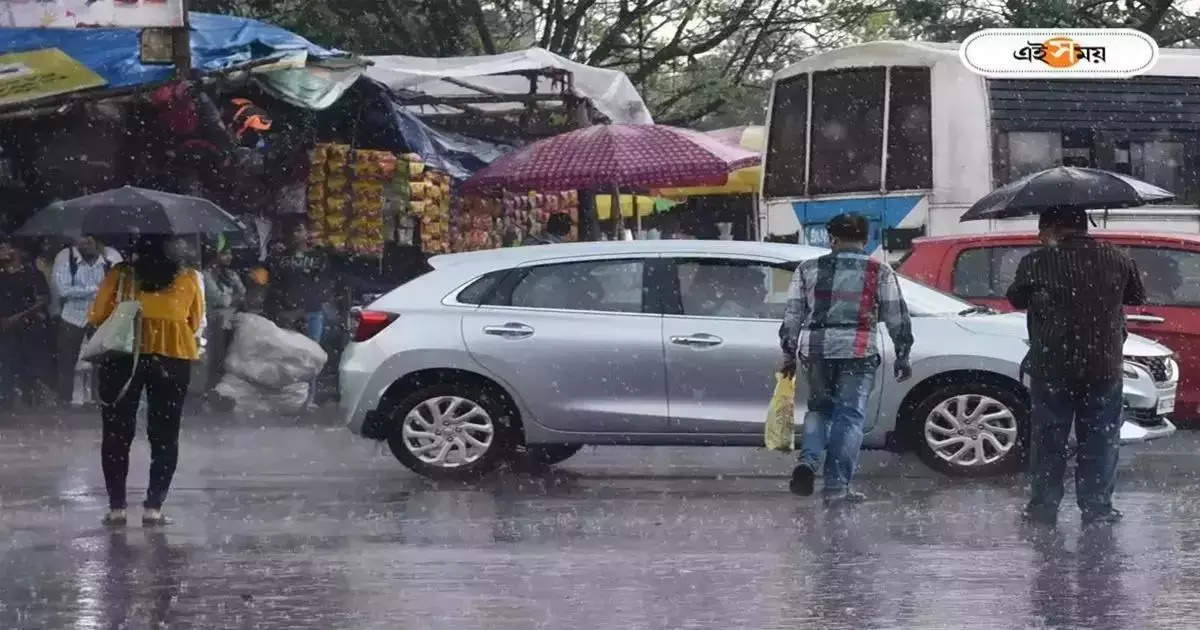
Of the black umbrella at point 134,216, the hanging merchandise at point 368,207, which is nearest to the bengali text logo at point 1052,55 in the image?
the hanging merchandise at point 368,207

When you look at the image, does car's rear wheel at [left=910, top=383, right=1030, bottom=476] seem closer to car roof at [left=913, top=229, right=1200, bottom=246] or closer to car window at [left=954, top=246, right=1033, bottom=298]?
car window at [left=954, top=246, right=1033, bottom=298]

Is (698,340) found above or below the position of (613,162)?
below

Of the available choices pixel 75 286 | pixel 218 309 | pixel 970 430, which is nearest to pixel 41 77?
pixel 75 286

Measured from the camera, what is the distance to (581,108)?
22844 millimetres

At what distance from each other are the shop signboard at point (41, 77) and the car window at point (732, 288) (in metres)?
6.53

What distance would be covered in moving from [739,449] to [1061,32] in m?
8.52

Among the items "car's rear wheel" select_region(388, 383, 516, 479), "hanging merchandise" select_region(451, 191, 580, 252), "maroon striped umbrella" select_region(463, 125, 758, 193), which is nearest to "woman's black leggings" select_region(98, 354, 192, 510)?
"car's rear wheel" select_region(388, 383, 516, 479)

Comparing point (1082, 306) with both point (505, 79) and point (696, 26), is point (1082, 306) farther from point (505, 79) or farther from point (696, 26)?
point (696, 26)

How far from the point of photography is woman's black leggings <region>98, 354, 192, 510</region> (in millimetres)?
10656

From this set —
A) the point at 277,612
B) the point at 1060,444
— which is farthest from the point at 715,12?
the point at 277,612

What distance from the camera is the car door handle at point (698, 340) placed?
12680 millimetres

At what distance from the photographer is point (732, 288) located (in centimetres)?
1294

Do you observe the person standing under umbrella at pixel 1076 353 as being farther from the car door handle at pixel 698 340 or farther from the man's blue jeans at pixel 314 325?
the man's blue jeans at pixel 314 325

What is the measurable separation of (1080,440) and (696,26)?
77.3 ft
